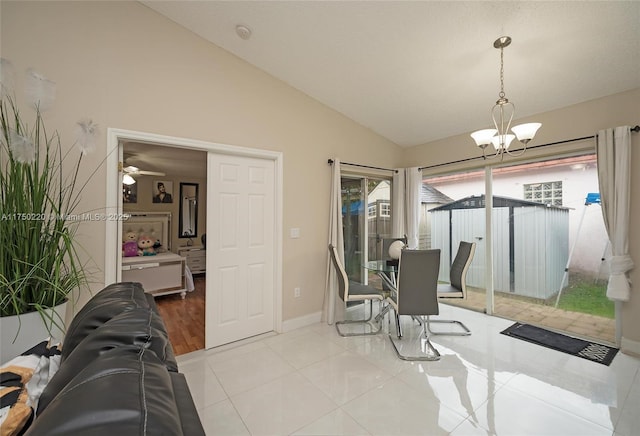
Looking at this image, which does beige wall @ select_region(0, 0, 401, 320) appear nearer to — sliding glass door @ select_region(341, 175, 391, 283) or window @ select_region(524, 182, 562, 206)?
sliding glass door @ select_region(341, 175, 391, 283)

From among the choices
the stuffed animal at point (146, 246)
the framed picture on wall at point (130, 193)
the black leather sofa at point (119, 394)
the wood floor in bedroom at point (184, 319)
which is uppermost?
the framed picture on wall at point (130, 193)

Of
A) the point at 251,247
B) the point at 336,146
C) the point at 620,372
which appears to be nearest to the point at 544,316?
the point at 620,372

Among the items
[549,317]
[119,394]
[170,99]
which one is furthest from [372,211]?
[119,394]

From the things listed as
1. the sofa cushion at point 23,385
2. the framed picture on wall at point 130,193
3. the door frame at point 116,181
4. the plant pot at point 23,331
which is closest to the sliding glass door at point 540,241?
the door frame at point 116,181

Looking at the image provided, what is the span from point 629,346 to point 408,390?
238 centimetres

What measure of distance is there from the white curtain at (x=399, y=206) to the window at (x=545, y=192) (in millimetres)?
1575

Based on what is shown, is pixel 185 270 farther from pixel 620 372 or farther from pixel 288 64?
pixel 620 372

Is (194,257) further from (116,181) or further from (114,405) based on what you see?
(114,405)

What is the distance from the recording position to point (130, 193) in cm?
552

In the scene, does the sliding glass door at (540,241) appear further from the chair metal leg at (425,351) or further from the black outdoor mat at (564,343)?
the chair metal leg at (425,351)

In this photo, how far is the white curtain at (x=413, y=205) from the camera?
4145 millimetres

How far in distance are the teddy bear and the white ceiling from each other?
371 centimetres

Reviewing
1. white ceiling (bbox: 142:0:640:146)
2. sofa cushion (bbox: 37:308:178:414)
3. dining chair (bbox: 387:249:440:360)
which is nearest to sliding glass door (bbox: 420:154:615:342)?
white ceiling (bbox: 142:0:640:146)

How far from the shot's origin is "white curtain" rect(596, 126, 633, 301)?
2.55 metres
